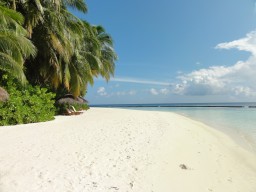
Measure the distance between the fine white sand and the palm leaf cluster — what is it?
334 cm

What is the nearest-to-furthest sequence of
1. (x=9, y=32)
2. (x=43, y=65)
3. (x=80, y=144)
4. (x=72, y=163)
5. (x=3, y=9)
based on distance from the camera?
(x=72, y=163) → (x=80, y=144) → (x=3, y=9) → (x=9, y=32) → (x=43, y=65)

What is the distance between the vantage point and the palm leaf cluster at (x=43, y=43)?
31.6 feet

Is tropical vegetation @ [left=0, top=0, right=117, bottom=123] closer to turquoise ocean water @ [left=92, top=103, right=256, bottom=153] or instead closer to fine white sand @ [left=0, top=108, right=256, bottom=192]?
fine white sand @ [left=0, top=108, right=256, bottom=192]

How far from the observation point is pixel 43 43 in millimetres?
14039

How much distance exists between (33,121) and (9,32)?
4092 mm

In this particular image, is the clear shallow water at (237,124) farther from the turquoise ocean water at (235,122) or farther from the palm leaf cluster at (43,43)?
the palm leaf cluster at (43,43)

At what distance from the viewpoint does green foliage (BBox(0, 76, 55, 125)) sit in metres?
10.1

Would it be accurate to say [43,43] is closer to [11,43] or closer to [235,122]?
[11,43]

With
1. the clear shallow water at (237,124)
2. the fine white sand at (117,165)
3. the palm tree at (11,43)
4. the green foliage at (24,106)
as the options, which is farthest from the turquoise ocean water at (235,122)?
the palm tree at (11,43)

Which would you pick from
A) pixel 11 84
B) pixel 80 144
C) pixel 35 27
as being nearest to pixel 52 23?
pixel 35 27

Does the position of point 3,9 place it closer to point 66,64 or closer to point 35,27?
point 35,27

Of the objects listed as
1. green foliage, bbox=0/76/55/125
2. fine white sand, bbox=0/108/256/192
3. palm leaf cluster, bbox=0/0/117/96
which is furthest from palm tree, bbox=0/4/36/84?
fine white sand, bbox=0/108/256/192

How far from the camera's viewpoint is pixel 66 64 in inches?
618

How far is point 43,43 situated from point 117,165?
10609 millimetres
